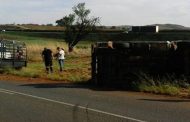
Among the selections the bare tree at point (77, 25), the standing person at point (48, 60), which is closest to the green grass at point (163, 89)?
the standing person at point (48, 60)

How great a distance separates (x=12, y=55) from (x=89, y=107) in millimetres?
22484

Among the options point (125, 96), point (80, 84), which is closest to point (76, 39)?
point (80, 84)

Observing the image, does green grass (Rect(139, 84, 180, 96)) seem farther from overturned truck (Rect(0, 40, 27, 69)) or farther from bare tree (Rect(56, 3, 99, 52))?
bare tree (Rect(56, 3, 99, 52))

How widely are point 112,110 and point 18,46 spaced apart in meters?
24.7

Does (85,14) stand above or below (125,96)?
above

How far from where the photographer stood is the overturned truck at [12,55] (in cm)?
3528

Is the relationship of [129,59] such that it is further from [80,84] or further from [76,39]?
[76,39]

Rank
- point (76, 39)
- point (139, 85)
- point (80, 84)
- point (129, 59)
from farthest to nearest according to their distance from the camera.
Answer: point (76, 39) → point (80, 84) → point (129, 59) → point (139, 85)

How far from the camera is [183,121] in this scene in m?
11.7

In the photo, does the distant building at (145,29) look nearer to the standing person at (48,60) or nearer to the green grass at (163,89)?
the standing person at (48,60)

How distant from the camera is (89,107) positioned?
47.0ft

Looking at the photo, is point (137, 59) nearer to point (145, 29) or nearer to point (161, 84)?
point (161, 84)

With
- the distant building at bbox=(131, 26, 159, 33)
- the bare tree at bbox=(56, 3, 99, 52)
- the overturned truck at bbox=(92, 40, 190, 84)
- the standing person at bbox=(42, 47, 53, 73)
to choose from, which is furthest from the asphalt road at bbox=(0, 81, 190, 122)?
the distant building at bbox=(131, 26, 159, 33)

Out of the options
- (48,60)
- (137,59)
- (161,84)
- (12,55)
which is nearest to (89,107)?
(161,84)
